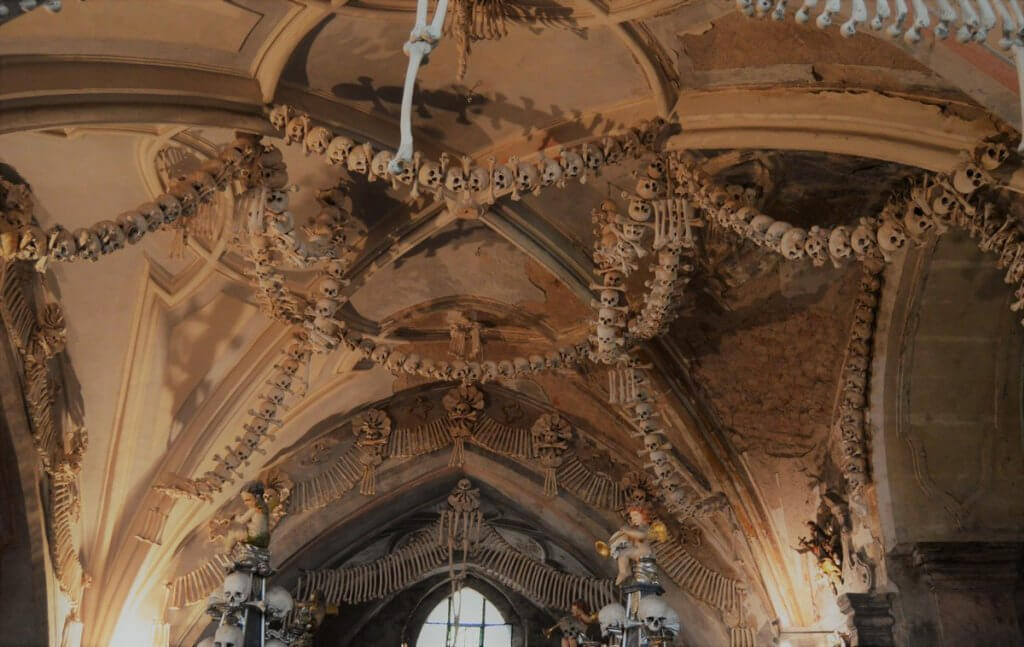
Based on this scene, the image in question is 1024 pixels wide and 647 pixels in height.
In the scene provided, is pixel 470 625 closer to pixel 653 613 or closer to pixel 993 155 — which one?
pixel 653 613

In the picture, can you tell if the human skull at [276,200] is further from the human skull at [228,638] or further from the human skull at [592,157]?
the human skull at [228,638]

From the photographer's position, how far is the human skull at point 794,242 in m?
4.96

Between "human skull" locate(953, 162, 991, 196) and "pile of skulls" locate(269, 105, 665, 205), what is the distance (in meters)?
1.50

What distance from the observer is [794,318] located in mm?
7027

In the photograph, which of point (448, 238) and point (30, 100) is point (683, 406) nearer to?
point (448, 238)

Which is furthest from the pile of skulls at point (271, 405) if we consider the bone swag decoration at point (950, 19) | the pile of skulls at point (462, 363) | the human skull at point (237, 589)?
the bone swag decoration at point (950, 19)

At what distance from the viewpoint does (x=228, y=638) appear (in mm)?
4430

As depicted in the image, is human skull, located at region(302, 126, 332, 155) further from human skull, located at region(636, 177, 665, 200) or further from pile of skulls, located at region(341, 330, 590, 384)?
pile of skulls, located at region(341, 330, 590, 384)

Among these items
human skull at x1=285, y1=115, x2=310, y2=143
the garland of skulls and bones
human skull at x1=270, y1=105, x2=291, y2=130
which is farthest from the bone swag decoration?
human skull at x1=270, y1=105, x2=291, y2=130

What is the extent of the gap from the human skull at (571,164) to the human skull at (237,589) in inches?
84.8

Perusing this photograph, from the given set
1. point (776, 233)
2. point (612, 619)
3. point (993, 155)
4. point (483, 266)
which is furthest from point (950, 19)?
point (483, 266)

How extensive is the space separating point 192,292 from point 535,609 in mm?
5732

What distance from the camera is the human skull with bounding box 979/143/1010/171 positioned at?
4477mm

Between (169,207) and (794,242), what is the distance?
8.54 feet
